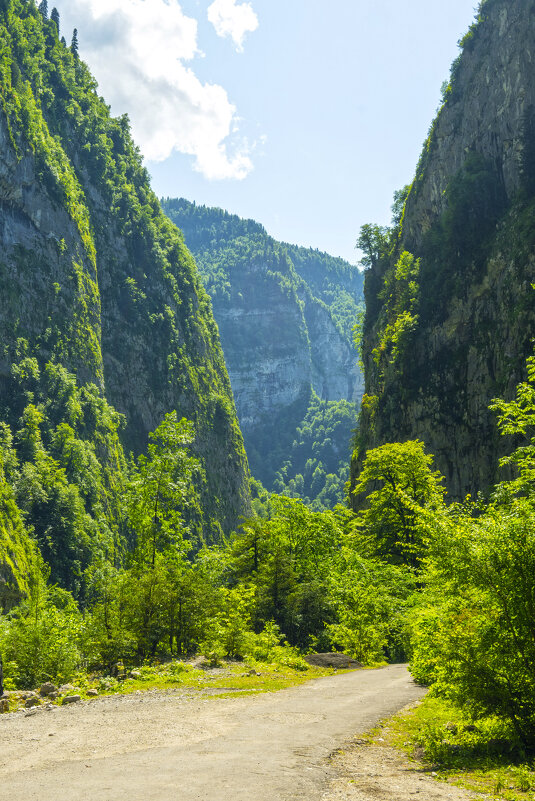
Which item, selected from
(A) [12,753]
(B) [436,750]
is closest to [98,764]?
(A) [12,753]

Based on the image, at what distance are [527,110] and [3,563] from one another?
51503 mm

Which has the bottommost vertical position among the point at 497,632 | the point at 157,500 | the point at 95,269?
the point at 497,632

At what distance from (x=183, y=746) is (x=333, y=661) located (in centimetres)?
1265

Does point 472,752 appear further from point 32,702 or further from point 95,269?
point 95,269

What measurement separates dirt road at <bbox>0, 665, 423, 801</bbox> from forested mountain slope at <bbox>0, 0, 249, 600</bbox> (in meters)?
48.6

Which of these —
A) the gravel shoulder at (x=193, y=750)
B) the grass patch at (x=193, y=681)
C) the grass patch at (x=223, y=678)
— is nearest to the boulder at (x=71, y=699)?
the grass patch at (x=193, y=681)

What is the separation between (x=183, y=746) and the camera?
8.11 meters

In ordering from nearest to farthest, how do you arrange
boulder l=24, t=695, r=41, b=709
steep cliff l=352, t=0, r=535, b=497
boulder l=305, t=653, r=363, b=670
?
boulder l=24, t=695, r=41, b=709, boulder l=305, t=653, r=363, b=670, steep cliff l=352, t=0, r=535, b=497

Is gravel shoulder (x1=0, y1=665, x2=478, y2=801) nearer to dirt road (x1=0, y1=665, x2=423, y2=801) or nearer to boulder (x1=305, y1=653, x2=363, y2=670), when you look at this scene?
dirt road (x1=0, y1=665, x2=423, y2=801)

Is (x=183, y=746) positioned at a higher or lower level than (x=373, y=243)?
lower

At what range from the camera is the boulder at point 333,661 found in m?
19.5

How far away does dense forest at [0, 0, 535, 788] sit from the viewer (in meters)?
9.83

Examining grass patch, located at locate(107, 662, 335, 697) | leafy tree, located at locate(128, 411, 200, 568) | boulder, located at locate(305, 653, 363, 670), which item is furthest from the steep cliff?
grass patch, located at locate(107, 662, 335, 697)

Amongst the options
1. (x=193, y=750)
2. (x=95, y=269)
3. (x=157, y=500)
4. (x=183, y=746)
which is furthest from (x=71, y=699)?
(x=95, y=269)
